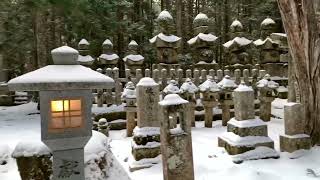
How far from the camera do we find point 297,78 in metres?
7.34

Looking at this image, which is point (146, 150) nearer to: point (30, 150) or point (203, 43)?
point (30, 150)

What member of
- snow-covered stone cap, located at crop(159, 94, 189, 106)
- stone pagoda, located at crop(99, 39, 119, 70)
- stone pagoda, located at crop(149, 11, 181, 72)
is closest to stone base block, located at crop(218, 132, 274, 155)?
snow-covered stone cap, located at crop(159, 94, 189, 106)

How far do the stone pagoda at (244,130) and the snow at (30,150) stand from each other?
3810 mm

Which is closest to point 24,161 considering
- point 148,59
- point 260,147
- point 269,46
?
point 260,147

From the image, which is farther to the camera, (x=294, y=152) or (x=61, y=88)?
(x=294, y=152)

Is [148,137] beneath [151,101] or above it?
beneath

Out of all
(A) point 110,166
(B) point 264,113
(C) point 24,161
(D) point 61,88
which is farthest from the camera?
(B) point 264,113

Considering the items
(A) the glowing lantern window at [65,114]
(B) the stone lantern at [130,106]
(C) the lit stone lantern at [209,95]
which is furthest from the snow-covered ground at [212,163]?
(A) the glowing lantern window at [65,114]

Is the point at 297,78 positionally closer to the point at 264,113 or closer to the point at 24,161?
the point at 264,113

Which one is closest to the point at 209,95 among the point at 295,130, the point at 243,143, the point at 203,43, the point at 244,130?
the point at 244,130

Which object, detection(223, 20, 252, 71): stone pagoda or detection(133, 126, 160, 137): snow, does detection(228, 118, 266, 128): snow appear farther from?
detection(223, 20, 252, 71): stone pagoda

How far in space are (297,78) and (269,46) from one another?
7.08 metres

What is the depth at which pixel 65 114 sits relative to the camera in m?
4.27

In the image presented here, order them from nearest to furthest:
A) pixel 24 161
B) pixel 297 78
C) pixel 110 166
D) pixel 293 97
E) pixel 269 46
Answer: pixel 24 161, pixel 110 166, pixel 297 78, pixel 293 97, pixel 269 46
